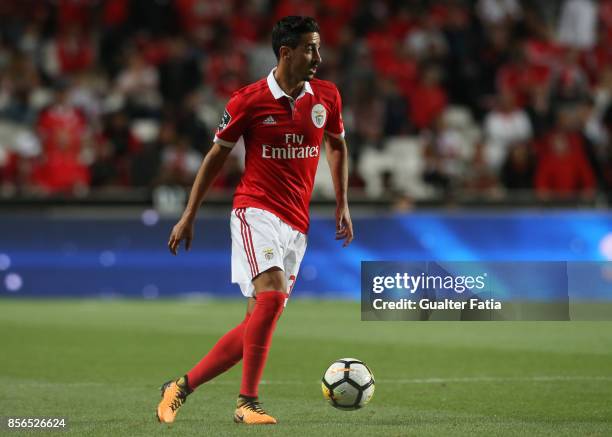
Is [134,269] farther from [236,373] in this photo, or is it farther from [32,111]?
[236,373]

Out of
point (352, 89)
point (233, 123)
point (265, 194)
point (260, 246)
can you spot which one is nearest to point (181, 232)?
point (260, 246)

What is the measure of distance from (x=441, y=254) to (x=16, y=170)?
6203 mm

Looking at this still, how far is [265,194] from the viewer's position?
746cm

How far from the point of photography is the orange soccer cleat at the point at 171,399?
7.39 meters

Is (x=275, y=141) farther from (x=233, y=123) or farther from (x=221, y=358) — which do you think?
(x=221, y=358)

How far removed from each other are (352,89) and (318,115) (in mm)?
13162

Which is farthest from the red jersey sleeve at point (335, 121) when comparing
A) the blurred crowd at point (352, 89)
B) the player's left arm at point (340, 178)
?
the blurred crowd at point (352, 89)

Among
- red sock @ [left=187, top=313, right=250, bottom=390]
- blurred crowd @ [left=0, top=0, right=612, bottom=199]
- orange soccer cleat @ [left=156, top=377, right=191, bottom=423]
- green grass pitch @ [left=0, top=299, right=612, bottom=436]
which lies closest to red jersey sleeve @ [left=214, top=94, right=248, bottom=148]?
red sock @ [left=187, top=313, right=250, bottom=390]

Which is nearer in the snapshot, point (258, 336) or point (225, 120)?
point (258, 336)

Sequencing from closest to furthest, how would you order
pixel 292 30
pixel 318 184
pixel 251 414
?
pixel 251 414 < pixel 292 30 < pixel 318 184

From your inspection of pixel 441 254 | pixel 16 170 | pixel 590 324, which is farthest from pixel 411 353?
pixel 16 170

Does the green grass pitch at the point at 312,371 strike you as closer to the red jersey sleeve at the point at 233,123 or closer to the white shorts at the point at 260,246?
the white shorts at the point at 260,246

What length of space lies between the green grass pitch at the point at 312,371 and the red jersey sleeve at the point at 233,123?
64.3 inches

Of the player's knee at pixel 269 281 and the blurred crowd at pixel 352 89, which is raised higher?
the blurred crowd at pixel 352 89
